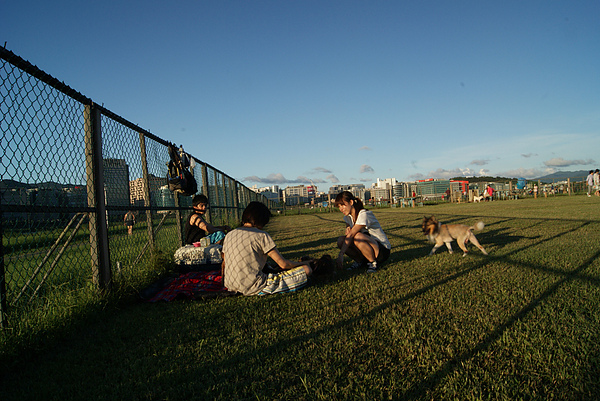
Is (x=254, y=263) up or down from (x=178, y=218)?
down

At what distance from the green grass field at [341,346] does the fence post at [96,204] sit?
34cm

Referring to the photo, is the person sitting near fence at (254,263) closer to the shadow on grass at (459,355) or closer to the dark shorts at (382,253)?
the shadow on grass at (459,355)

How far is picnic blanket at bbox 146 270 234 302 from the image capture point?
3488 mm

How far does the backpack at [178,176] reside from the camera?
5.39m

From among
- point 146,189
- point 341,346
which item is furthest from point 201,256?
point 341,346

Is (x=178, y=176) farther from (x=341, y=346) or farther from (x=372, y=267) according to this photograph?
(x=341, y=346)

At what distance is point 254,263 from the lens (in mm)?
3428

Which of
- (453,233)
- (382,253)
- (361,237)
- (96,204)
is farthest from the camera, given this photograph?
(453,233)

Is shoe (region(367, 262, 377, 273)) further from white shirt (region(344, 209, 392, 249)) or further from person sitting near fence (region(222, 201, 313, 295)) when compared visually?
person sitting near fence (region(222, 201, 313, 295))

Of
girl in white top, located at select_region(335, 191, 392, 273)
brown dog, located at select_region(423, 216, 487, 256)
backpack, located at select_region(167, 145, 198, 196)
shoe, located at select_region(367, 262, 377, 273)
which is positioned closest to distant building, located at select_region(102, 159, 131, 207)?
→ backpack, located at select_region(167, 145, 198, 196)

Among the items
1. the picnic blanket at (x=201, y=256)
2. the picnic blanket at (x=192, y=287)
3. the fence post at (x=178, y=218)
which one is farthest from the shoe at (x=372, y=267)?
the fence post at (x=178, y=218)

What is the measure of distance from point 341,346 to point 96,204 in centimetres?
273

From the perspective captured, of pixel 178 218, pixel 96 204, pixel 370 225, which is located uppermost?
pixel 96 204

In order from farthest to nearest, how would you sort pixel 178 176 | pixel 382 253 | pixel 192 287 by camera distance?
pixel 178 176 < pixel 382 253 < pixel 192 287
